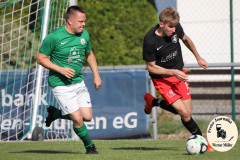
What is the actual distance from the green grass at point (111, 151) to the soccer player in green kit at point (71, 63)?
16.9 inches

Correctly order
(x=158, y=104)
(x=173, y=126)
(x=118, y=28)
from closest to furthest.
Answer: (x=158, y=104), (x=173, y=126), (x=118, y=28)

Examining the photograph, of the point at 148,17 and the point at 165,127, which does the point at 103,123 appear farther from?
the point at 148,17

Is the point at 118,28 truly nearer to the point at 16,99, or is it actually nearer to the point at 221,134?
the point at 16,99

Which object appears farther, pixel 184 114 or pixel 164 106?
pixel 164 106

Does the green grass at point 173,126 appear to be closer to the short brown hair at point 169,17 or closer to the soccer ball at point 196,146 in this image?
the soccer ball at point 196,146

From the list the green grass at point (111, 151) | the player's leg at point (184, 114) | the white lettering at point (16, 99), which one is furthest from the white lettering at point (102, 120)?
the player's leg at point (184, 114)

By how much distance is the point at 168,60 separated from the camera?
6.68 meters

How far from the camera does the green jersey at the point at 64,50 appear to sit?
6156mm

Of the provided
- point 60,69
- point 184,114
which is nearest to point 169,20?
point 184,114

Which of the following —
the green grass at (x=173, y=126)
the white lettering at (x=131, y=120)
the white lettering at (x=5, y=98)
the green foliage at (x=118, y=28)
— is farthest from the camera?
the green foliage at (x=118, y=28)

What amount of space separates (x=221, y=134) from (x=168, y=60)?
1300mm

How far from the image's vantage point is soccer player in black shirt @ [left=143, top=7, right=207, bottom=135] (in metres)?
6.37

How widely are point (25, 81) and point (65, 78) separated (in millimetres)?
3018

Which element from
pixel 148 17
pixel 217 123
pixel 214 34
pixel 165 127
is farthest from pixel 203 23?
pixel 217 123
